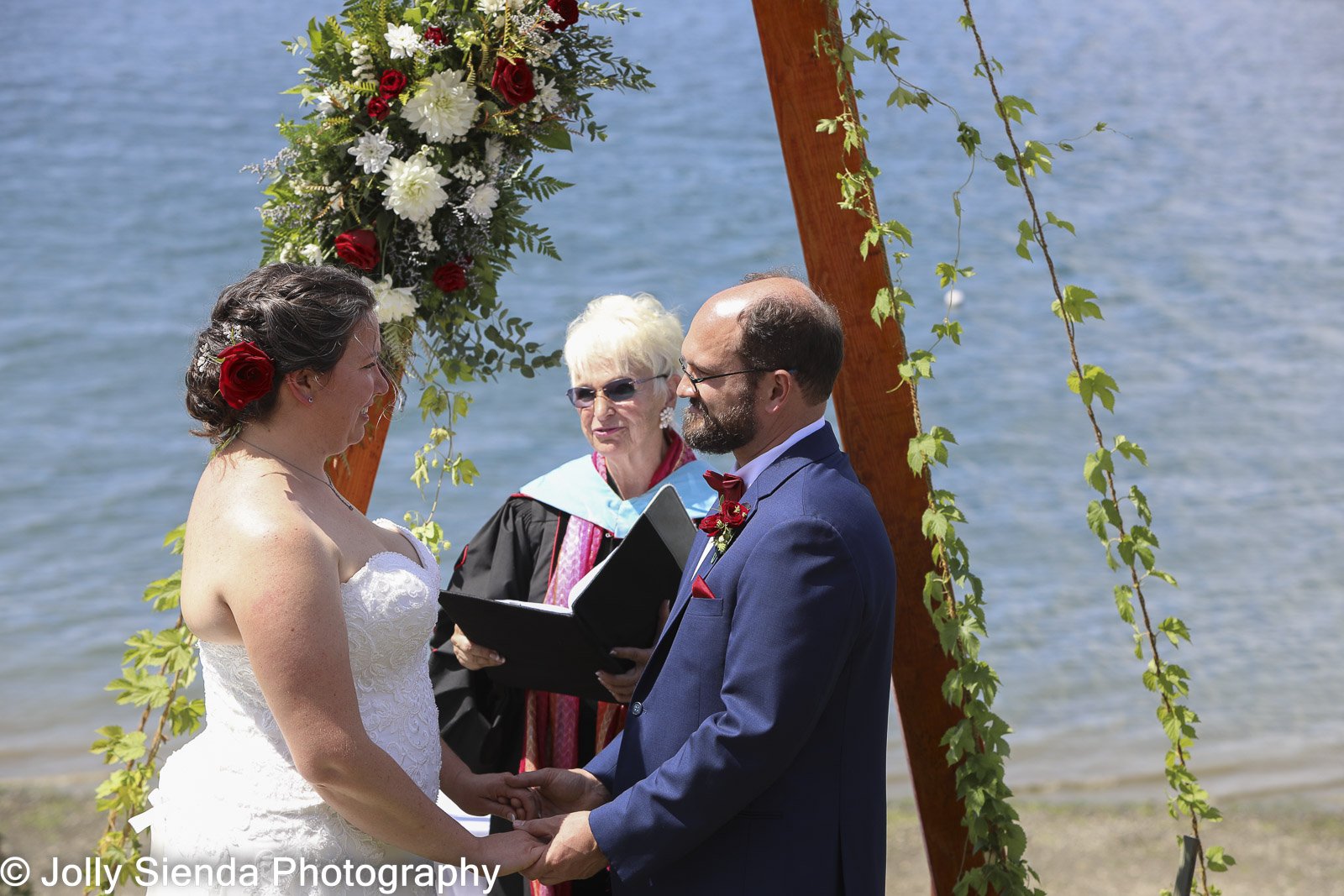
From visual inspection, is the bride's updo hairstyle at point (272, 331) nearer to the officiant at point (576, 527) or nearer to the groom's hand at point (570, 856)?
the groom's hand at point (570, 856)

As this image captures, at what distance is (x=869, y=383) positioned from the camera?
3.51 m

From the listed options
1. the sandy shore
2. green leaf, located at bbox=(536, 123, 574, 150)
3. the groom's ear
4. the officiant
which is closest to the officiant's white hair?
the officiant

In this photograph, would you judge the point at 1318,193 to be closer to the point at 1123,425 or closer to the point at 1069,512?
the point at 1123,425

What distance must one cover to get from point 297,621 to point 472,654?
127 cm

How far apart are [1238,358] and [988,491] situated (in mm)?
4627

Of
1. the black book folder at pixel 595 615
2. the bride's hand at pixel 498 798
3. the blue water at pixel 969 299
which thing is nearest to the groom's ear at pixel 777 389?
the black book folder at pixel 595 615

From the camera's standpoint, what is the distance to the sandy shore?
543cm

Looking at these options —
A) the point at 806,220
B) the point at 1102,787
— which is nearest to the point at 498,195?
the point at 806,220

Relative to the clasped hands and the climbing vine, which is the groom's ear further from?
the clasped hands

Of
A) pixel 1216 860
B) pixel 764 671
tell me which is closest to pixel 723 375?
pixel 764 671

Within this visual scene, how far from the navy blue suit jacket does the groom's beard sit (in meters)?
0.10

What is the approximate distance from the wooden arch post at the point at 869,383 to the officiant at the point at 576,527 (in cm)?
48

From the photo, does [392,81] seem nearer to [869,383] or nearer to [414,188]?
[414,188]

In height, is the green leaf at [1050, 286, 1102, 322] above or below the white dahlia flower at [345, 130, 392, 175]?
below
